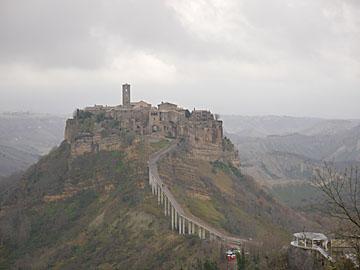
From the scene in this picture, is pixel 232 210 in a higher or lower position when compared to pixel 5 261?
higher

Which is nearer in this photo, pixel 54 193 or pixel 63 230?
pixel 63 230

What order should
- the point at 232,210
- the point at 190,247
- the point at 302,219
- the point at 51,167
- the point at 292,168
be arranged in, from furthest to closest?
the point at 292,168, the point at 51,167, the point at 302,219, the point at 232,210, the point at 190,247

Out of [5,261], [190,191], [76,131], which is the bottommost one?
[5,261]

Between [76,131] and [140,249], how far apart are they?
33777 millimetres

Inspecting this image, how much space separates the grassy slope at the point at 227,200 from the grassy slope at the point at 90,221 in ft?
13.9

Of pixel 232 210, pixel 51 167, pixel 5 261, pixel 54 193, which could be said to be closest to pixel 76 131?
pixel 51 167

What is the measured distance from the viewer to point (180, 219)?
1924 inches

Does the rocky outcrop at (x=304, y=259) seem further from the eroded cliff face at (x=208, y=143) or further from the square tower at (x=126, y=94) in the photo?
the square tower at (x=126, y=94)

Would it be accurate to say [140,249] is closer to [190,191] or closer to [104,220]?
[104,220]

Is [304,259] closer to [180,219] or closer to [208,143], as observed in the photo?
[180,219]

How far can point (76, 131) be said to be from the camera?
77688 mm

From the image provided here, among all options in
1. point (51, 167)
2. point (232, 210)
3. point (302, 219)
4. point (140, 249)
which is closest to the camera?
point (140, 249)

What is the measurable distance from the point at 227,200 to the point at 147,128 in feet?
59.7

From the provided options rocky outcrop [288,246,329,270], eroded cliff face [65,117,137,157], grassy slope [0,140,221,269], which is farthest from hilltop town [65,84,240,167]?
rocky outcrop [288,246,329,270]
